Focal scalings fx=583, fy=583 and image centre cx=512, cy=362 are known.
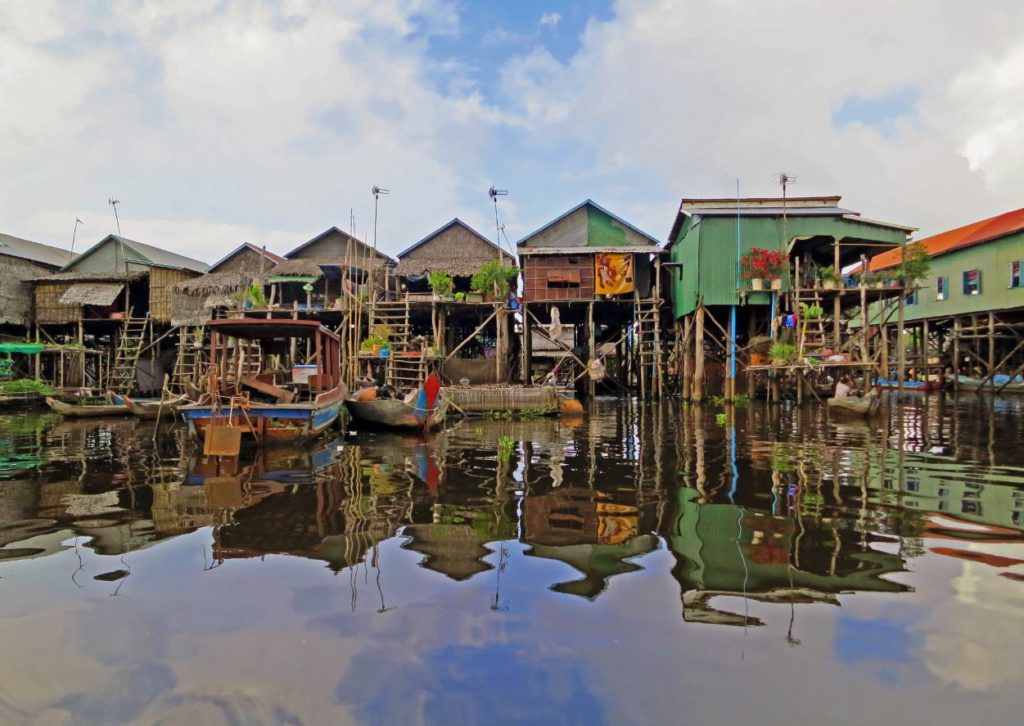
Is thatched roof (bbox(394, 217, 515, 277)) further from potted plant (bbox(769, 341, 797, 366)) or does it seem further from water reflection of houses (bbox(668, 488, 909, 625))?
water reflection of houses (bbox(668, 488, 909, 625))

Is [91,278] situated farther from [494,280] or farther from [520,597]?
[520,597]

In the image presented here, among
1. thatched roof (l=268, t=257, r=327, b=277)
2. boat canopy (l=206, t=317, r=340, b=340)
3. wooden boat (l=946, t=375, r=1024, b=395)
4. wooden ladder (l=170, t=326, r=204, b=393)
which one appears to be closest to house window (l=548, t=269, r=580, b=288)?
thatched roof (l=268, t=257, r=327, b=277)

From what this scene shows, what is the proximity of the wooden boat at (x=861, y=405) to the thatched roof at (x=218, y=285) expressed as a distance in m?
21.8

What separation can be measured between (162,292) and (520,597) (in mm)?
27607

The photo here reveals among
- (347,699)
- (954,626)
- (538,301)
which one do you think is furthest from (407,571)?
(538,301)

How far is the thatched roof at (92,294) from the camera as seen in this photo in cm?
2512

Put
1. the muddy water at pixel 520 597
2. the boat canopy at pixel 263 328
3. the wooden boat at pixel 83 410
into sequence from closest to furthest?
1. the muddy water at pixel 520 597
2. the boat canopy at pixel 263 328
3. the wooden boat at pixel 83 410

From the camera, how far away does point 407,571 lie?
3.93 metres

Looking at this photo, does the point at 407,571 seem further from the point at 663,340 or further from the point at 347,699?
the point at 663,340

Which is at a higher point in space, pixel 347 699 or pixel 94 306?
pixel 94 306

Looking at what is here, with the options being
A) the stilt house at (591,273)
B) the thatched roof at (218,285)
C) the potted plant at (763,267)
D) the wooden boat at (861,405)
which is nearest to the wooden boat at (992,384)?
the potted plant at (763,267)

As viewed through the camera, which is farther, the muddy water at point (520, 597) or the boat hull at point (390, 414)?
the boat hull at point (390, 414)

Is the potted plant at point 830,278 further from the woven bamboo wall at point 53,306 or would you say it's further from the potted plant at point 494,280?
the woven bamboo wall at point 53,306

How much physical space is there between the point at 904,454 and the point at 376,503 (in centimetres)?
737
